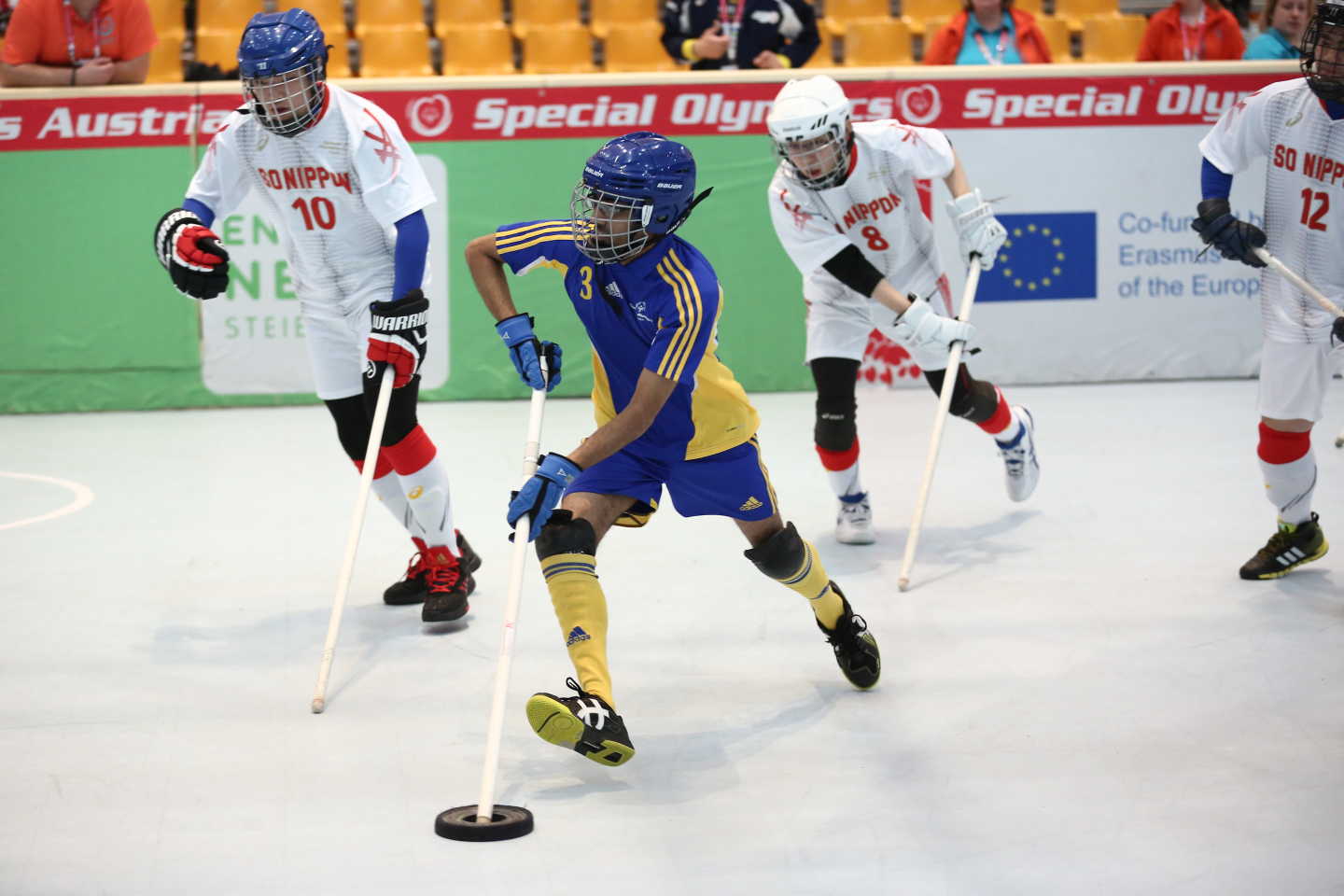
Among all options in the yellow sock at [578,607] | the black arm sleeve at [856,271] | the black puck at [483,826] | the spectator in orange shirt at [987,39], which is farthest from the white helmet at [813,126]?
the spectator in orange shirt at [987,39]

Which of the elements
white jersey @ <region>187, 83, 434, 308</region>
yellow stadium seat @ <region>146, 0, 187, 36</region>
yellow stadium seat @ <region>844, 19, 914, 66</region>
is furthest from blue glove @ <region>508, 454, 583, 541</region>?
yellow stadium seat @ <region>146, 0, 187, 36</region>

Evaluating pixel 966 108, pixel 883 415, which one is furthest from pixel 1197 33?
pixel 883 415

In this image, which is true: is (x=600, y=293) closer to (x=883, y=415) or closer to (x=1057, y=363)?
(x=883, y=415)

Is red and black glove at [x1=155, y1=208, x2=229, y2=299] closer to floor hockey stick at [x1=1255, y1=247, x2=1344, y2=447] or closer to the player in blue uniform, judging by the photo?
the player in blue uniform

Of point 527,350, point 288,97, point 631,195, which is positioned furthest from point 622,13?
point 631,195

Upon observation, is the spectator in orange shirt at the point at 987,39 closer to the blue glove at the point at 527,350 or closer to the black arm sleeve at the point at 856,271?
the black arm sleeve at the point at 856,271

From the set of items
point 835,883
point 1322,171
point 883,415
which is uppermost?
point 1322,171

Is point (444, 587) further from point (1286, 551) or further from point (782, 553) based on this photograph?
point (1286, 551)

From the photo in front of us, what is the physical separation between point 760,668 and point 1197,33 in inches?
268

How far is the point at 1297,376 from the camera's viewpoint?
5133 mm

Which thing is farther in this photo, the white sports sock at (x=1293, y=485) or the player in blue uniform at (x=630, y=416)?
the white sports sock at (x=1293, y=485)

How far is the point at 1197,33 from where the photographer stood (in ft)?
31.4

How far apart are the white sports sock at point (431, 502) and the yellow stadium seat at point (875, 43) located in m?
6.37

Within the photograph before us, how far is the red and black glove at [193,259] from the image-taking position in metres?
4.72
